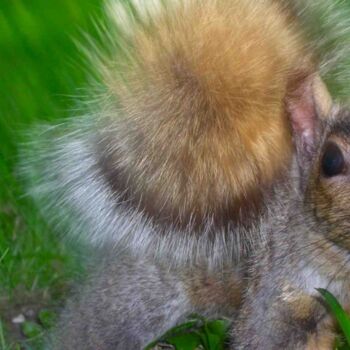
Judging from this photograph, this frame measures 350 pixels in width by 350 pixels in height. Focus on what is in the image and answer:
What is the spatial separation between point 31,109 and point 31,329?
0.67m

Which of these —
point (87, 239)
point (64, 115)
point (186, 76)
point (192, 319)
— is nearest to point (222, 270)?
point (192, 319)

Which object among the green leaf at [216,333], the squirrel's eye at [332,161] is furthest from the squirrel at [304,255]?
the green leaf at [216,333]

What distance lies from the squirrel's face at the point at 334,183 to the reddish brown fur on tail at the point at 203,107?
0.15 m

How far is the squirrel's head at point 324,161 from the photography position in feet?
7.88

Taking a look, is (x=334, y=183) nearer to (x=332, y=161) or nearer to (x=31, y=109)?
(x=332, y=161)

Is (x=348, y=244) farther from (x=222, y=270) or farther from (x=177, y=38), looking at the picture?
(x=177, y=38)

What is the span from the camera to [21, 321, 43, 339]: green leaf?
301 centimetres

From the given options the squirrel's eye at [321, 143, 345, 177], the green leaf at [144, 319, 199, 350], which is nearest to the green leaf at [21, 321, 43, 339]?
the green leaf at [144, 319, 199, 350]

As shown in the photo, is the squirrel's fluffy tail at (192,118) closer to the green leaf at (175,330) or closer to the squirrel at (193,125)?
the squirrel at (193,125)

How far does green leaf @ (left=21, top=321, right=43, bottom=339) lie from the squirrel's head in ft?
3.03

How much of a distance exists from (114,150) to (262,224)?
407 mm

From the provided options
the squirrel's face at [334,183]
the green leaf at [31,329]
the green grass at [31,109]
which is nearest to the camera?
the squirrel's face at [334,183]

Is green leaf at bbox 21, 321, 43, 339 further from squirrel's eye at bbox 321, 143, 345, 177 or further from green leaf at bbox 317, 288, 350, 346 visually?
squirrel's eye at bbox 321, 143, 345, 177

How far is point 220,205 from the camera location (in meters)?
2.61
